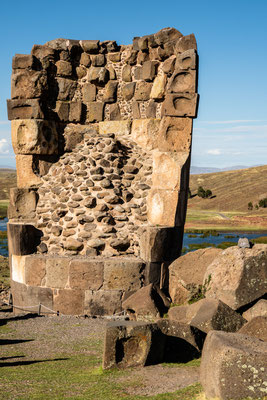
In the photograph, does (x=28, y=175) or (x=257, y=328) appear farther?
(x=28, y=175)

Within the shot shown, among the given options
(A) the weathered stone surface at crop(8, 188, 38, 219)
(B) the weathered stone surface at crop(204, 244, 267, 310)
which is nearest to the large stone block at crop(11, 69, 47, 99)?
(A) the weathered stone surface at crop(8, 188, 38, 219)

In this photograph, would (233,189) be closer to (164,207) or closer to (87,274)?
(164,207)

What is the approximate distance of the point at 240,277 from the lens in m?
7.11

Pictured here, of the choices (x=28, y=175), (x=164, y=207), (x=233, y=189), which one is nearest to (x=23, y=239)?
→ (x=28, y=175)

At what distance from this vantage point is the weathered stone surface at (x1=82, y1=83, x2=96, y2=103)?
1180cm

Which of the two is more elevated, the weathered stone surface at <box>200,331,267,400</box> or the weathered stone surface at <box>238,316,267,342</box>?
the weathered stone surface at <box>200,331,267,400</box>

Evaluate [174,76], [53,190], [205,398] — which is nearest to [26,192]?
[53,190]

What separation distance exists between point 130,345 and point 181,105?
232 inches

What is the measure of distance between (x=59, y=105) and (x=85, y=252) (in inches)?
142

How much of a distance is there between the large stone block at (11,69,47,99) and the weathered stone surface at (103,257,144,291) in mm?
4253

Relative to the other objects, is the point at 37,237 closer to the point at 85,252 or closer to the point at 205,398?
the point at 85,252

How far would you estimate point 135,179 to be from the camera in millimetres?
10789

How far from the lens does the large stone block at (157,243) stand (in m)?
9.70

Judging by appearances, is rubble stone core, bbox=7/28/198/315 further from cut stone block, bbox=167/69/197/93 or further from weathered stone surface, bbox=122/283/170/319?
weathered stone surface, bbox=122/283/170/319
